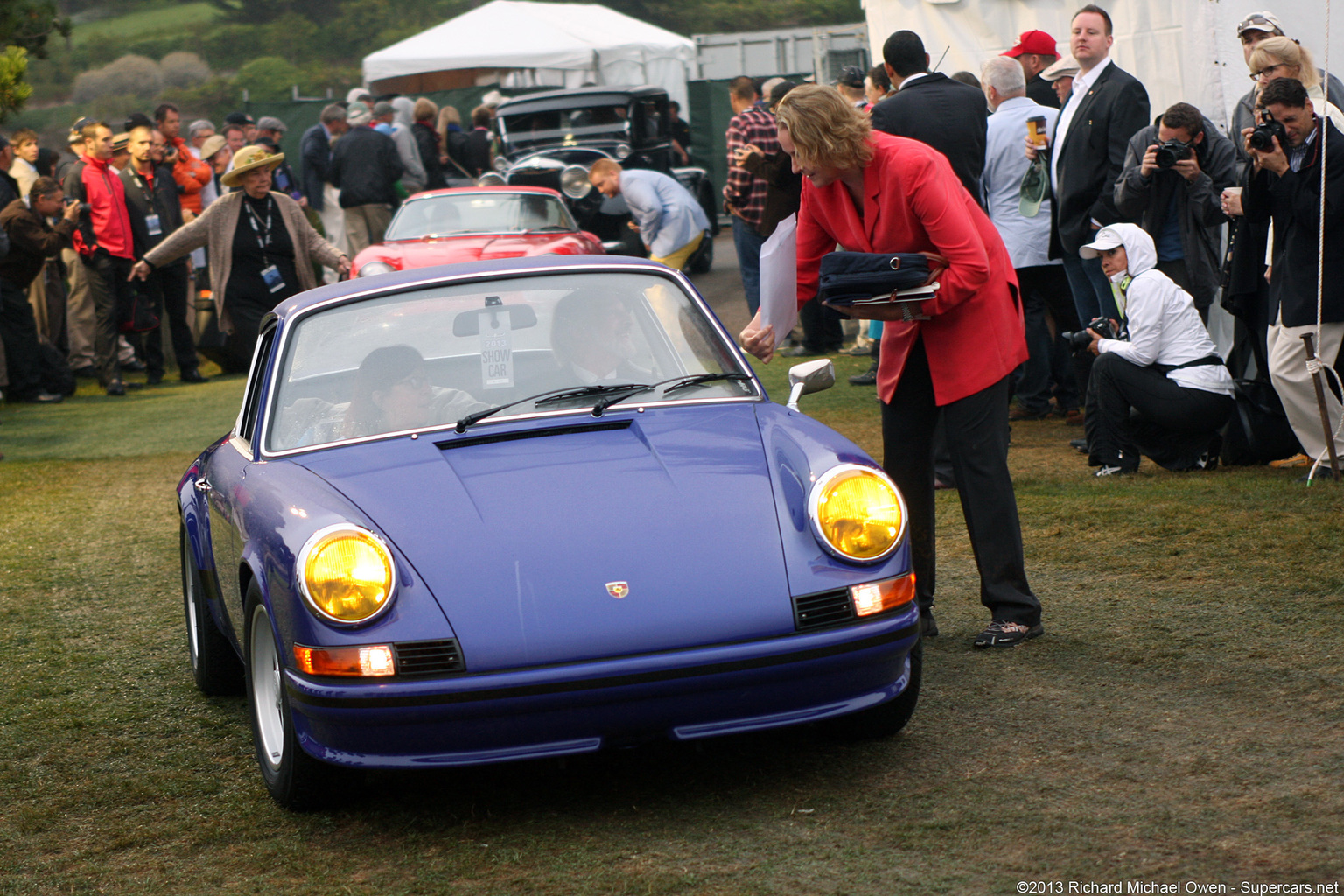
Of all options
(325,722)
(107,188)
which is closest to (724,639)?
(325,722)

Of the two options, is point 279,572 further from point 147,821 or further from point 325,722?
point 147,821

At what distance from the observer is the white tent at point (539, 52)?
3180cm

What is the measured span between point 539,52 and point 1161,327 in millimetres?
26199

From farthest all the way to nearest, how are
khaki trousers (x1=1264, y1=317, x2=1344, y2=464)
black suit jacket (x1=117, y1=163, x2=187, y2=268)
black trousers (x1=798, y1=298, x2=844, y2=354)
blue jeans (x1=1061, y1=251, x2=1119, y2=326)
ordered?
Result: black suit jacket (x1=117, y1=163, x2=187, y2=268)
black trousers (x1=798, y1=298, x2=844, y2=354)
blue jeans (x1=1061, y1=251, x2=1119, y2=326)
khaki trousers (x1=1264, y1=317, x2=1344, y2=464)

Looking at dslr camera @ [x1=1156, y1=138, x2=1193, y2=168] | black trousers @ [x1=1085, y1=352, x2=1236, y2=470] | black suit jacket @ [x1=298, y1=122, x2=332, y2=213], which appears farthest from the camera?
black suit jacket @ [x1=298, y1=122, x2=332, y2=213]

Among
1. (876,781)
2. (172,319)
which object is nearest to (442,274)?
(876,781)

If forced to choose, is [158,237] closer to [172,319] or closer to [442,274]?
[172,319]

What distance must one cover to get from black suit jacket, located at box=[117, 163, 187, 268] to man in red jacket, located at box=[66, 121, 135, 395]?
102mm

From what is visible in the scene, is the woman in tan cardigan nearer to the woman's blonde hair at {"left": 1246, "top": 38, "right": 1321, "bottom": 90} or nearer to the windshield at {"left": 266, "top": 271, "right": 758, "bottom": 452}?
the windshield at {"left": 266, "top": 271, "right": 758, "bottom": 452}

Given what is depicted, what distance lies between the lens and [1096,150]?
8352 millimetres

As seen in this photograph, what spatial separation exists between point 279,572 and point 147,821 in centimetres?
81

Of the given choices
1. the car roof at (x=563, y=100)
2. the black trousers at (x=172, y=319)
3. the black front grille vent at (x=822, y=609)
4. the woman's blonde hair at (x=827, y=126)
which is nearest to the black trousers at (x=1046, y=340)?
the woman's blonde hair at (x=827, y=126)

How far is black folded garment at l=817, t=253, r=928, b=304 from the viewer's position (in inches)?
179

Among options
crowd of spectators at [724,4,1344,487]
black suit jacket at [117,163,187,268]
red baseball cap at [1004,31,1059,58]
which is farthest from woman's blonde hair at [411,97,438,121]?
crowd of spectators at [724,4,1344,487]
